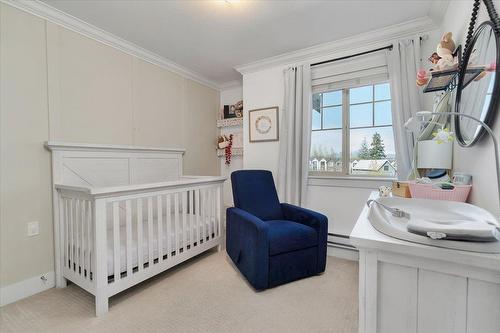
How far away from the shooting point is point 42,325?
59.2 inches

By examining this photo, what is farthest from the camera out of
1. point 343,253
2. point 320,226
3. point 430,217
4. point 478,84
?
point 343,253

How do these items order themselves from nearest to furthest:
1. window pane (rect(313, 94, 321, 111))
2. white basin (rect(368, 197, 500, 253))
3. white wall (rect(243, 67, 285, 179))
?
white basin (rect(368, 197, 500, 253))
window pane (rect(313, 94, 321, 111))
white wall (rect(243, 67, 285, 179))

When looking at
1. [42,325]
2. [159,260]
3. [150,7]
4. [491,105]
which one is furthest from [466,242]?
[150,7]

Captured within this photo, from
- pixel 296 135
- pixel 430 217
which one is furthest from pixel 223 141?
pixel 430 217

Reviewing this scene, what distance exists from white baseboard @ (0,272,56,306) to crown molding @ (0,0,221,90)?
2151 millimetres

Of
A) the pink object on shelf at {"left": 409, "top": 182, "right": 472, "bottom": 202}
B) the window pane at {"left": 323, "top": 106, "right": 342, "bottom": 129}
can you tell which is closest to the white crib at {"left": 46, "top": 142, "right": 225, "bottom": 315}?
the window pane at {"left": 323, "top": 106, "right": 342, "bottom": 129}

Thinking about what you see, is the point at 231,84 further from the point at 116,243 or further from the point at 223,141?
the point at 116,243

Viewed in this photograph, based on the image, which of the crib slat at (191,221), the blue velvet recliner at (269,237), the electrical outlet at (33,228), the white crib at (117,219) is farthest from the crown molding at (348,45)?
the electrical outlet at (33,228)

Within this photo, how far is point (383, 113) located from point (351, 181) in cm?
81

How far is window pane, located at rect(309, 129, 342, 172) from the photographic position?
2754mm

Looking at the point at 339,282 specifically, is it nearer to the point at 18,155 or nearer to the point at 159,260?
the point at 159,260

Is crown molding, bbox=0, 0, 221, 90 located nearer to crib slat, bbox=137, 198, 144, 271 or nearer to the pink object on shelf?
crib slat, bbox=137, 198, 144, 271

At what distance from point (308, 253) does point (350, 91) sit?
6.11 ft

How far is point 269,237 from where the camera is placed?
188 centimetres
